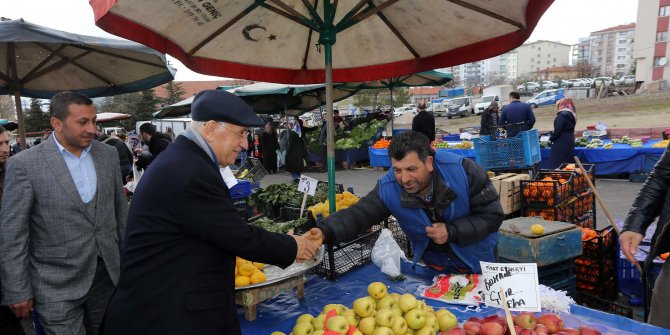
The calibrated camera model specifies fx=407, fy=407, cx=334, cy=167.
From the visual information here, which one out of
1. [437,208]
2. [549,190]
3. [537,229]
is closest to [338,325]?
[437,208]

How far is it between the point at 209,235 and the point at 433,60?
2966mm

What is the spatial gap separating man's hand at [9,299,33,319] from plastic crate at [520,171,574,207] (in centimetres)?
526

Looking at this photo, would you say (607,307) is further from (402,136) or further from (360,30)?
(360,30)

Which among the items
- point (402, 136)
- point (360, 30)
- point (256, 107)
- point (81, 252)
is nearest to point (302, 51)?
point (360, 30)

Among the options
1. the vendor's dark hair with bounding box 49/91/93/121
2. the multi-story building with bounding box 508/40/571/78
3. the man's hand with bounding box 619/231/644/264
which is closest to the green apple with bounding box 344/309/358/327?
the man's hand with bounding box 619/231/644/264

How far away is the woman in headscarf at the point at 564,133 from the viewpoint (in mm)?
8430

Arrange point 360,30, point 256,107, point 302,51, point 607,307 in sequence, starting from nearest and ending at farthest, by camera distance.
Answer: point 607,307
point 360,30
point 302,51
point 256,107

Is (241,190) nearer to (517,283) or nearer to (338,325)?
(338,325)

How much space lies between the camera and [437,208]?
2676 millimetres

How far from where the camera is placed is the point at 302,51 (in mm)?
4082

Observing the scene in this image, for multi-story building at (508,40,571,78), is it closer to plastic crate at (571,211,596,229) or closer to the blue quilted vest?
plastic crate at (571,211,596,229)

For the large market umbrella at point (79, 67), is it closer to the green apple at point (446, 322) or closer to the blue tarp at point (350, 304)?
the blue tarp at point (350, 304)

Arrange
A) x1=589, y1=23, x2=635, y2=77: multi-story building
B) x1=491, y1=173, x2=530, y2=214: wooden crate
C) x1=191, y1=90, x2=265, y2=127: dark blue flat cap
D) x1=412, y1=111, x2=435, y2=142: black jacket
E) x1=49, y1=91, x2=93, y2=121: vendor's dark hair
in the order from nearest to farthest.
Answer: x1=191, y1=90, x2=265, y2=127: dark blue flat cap
x1=49, y1=91, x2=93, y2=121: vendor's dark hair
x1=491, y1=173, x2=530, y2=214: wooden crate
x1=412, y1=111, x2=435, y2=142: black jacket
x1=589, y1=23, x2=635, y2=77: multi-story building

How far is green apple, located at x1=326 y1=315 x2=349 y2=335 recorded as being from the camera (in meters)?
1.97
